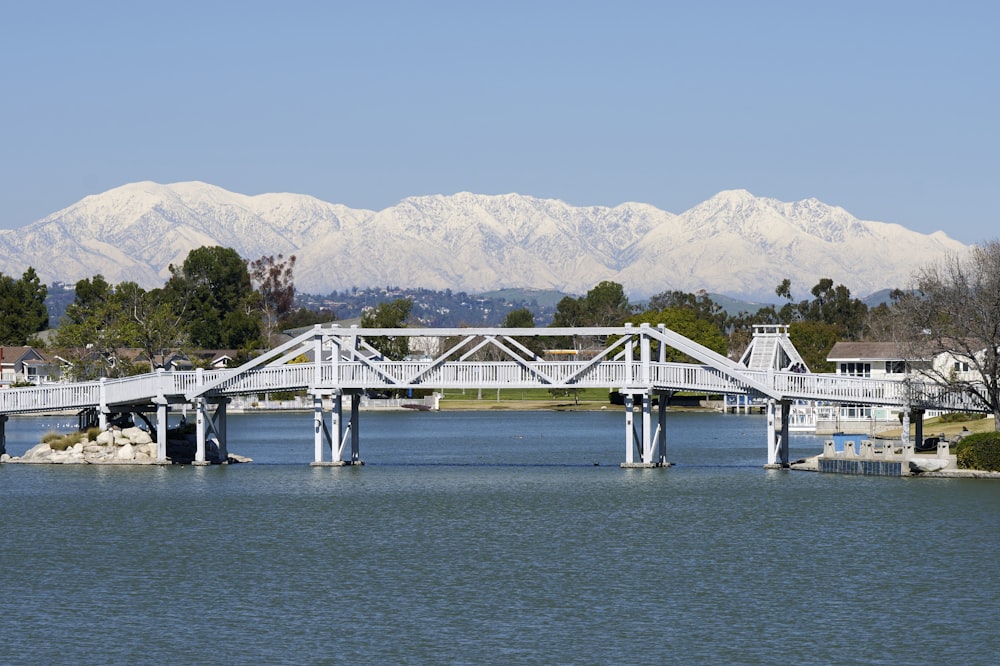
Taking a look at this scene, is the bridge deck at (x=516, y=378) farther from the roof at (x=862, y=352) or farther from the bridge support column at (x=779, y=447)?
the roof at (x=862, y=352)

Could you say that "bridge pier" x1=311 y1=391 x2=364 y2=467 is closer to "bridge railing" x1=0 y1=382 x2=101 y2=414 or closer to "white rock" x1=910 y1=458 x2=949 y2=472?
"bridge railing" x1=0 y1=382 x2=101 y2=414

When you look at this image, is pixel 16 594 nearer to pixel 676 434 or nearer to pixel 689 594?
pixel 689 594

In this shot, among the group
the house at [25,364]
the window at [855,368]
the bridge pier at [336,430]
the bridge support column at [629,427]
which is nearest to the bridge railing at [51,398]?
the bridge pier at [336,430]

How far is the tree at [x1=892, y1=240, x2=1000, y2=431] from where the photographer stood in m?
62.6

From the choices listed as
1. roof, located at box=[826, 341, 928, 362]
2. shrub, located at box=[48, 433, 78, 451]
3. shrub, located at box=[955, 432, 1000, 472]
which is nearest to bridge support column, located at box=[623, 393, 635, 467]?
shrub, located at box=[955, 432, 1000, 472]

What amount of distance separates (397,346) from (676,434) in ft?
248

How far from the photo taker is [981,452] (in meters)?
59.5

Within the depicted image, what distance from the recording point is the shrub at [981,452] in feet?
195

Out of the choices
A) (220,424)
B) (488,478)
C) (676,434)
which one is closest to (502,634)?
(488,478)

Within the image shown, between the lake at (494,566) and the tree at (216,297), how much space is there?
106358mm

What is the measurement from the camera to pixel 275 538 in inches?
1853

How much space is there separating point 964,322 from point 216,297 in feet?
438

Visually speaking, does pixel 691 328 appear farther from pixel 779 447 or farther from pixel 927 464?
pixel 927 464

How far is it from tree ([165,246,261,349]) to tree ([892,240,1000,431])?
110 metres
